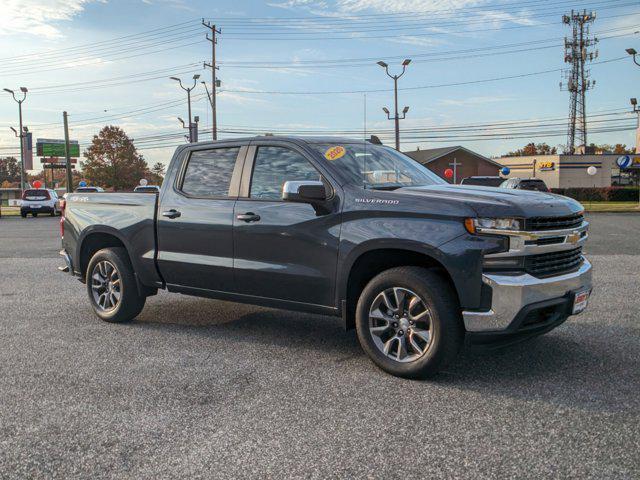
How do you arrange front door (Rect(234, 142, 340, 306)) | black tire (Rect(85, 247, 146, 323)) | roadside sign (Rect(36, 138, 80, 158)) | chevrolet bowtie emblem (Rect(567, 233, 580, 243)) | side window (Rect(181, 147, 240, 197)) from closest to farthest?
1. chevrolet bowtie emblem (Rect(567, 233, 580, 243))
2. front door (Rect(234, 142, 340, 306))
3. side window (Rect(181, 147, 240, 197))
4. black tire (Rect(85, 247, 146, 323))
5. roadside sign (Rect(36, 138, 80, 158))

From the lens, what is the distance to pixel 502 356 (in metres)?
5.16

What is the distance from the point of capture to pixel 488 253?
4207 mm

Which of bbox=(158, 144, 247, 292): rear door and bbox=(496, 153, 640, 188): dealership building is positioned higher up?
bbox=(496, 153, 640, 188): dealership building

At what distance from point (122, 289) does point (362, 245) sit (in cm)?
303

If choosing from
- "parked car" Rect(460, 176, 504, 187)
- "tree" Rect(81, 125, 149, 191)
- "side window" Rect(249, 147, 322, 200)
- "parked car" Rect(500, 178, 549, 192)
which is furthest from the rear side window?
"tree" Rect(81, 125, 149, 191)

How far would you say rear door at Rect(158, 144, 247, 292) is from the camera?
18.4ft

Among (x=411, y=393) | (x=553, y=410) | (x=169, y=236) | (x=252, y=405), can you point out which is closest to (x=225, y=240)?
(x=169, y=236)

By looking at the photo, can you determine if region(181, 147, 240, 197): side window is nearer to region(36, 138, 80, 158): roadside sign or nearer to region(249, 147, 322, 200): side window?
region(249, 147, 322, 200): side window

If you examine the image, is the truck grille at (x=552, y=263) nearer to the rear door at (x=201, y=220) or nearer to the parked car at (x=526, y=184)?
the rear door at (x=201, y=220)

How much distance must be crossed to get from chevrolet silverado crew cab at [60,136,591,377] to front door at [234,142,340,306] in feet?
0.03

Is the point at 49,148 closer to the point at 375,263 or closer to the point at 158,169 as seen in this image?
the point at 158,169

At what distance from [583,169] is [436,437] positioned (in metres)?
71.9

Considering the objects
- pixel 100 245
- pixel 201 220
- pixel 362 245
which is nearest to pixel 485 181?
pixel 100 245

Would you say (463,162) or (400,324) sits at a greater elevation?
(463,162)
